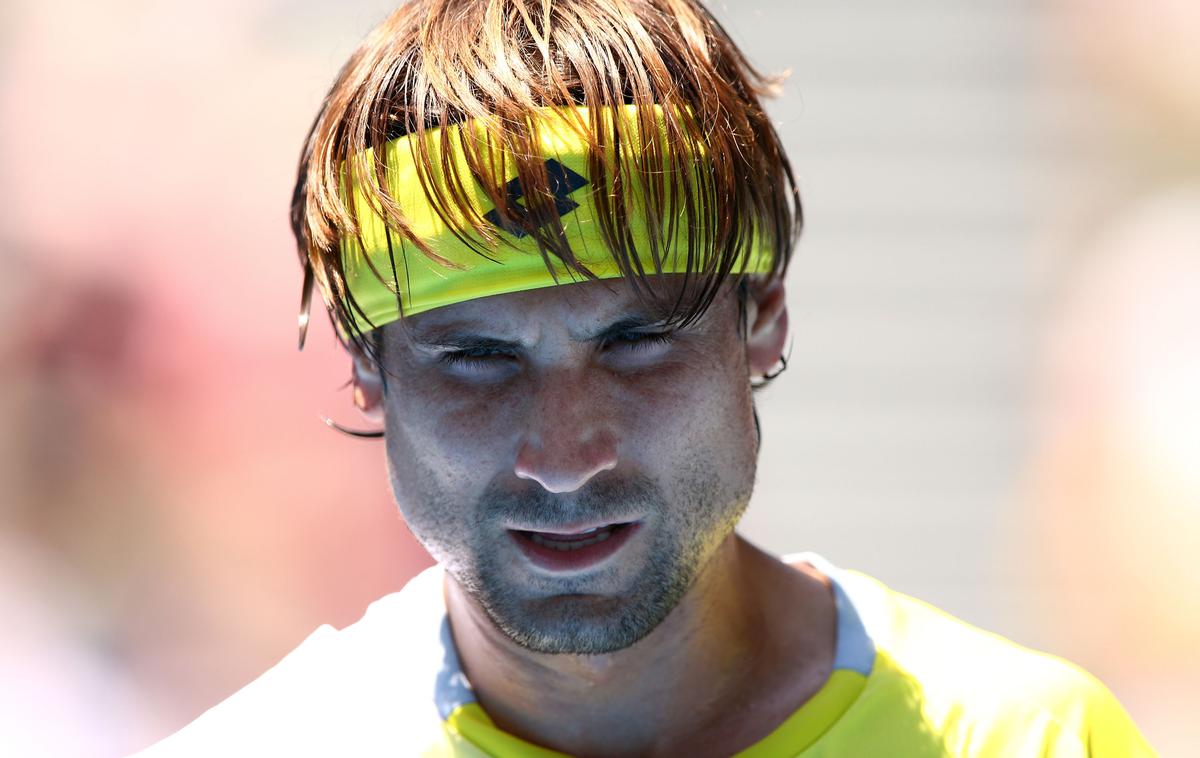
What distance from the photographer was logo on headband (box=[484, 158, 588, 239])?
184cm

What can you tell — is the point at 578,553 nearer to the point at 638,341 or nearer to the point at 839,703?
the point at 638,341

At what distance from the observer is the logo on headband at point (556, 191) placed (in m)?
1.84

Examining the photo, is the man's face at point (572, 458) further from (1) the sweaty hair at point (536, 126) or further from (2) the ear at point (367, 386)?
(2) the ear at point (367, 386)

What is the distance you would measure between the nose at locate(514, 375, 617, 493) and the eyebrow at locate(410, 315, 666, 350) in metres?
0.07

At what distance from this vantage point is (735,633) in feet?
7.13

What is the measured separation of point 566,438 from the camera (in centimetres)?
187

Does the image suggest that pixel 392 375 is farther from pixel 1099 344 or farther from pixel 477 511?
pixel 1099 344

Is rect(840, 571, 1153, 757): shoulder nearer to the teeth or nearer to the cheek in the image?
the teeth

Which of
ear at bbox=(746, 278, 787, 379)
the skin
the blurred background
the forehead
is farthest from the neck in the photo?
the blurred background

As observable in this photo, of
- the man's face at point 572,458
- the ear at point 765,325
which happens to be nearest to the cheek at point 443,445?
the man's face at point 572,458

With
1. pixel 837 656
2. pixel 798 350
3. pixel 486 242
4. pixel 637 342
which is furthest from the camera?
pixel 798 350

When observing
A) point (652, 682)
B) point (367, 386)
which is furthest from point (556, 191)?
point (652, 682)

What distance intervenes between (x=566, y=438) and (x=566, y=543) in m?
0.17

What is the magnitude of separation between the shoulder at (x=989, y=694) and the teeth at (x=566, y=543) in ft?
1.59
